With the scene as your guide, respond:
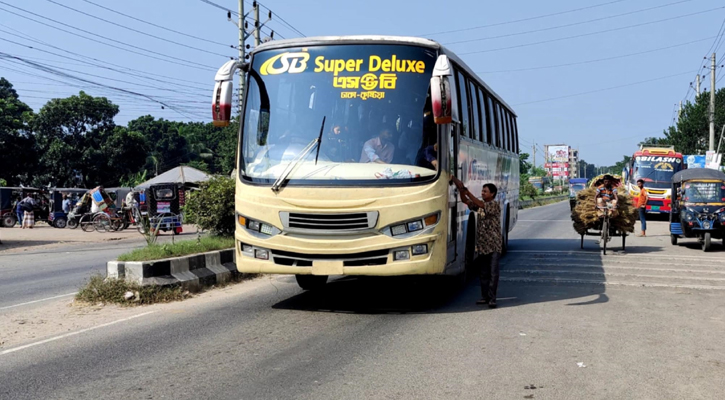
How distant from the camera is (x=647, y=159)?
37.6m

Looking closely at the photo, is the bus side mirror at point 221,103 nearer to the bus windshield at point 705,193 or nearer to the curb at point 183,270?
the curb at point 183,270

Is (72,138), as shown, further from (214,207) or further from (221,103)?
(221,103)

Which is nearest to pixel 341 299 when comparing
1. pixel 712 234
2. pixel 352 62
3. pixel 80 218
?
pixel 352 62

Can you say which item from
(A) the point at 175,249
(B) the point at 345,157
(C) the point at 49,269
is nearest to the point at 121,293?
(A) the point at 175,249

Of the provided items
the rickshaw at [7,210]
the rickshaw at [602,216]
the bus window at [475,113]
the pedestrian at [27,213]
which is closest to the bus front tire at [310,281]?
the bus window at [475,113]

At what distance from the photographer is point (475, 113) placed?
11953 millimetres

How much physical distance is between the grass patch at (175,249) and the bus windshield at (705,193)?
11807 millimetres

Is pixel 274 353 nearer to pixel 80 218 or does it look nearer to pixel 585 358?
pixel 585 358

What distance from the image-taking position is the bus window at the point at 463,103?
34.1 feet

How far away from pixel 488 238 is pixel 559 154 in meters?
170

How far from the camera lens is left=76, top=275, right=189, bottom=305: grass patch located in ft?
32.4

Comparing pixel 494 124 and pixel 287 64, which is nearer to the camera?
pixel 287 64

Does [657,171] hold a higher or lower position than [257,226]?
higher

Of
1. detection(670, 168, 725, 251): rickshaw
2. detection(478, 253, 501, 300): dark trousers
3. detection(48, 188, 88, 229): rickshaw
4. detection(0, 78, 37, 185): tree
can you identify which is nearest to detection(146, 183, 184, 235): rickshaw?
detection(48, 188, 88, 229): rickshaw
